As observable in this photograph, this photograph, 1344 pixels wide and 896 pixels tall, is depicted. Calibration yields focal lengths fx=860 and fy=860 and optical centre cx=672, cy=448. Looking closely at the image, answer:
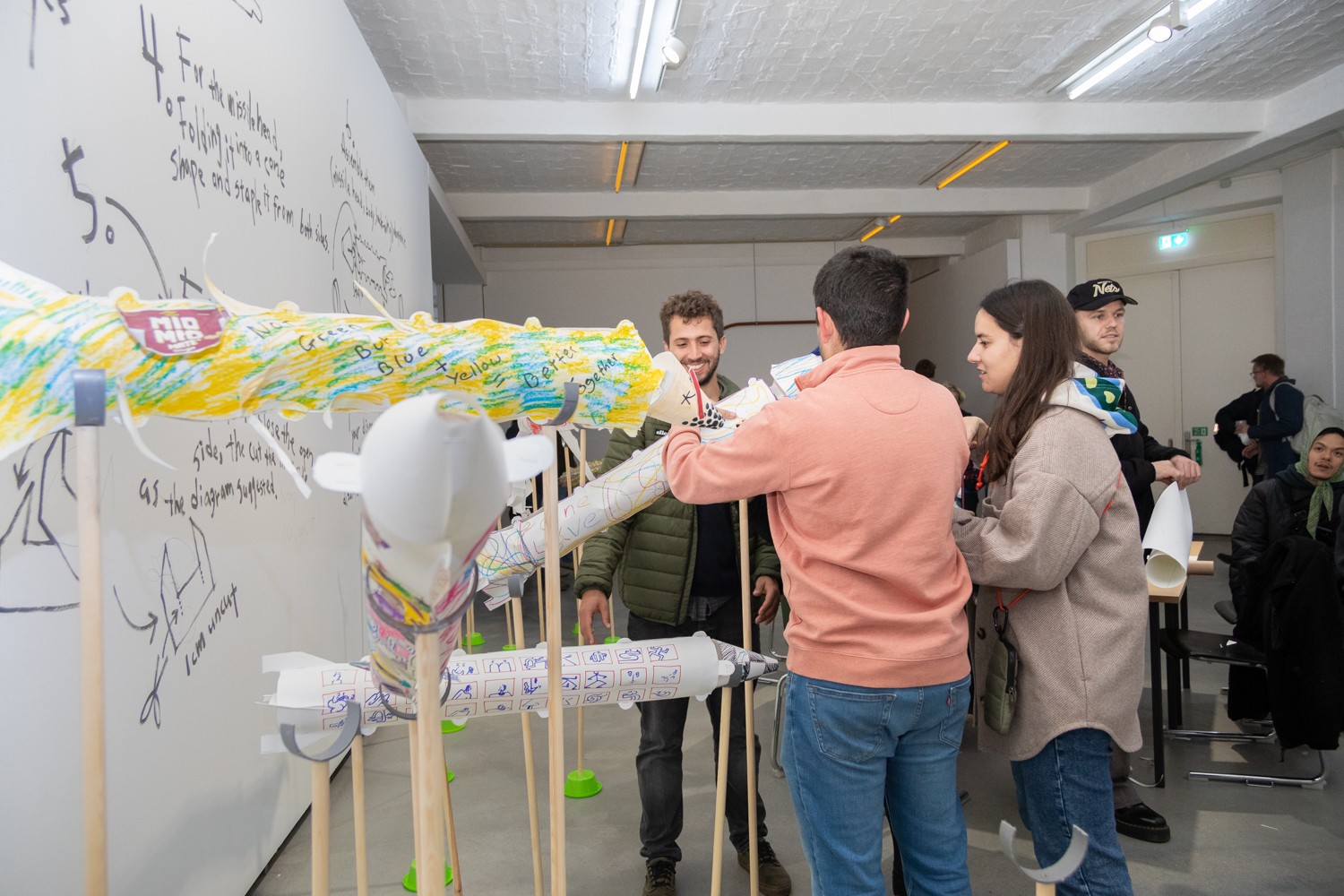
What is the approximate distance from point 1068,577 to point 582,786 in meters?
1.80

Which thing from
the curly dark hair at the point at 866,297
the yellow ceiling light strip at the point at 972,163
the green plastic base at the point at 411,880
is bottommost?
the green plastic base at the point at 411,880

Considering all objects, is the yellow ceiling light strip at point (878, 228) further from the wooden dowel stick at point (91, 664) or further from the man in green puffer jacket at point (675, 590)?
the wooden dowel stick at point (91, 664)

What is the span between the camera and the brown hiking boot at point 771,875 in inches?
80.1

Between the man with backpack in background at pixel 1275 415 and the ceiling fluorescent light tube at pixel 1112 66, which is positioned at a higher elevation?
the ceiling fluorescent light tube at pixel 1112 66

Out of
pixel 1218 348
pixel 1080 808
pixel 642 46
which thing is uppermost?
pixel 642 46

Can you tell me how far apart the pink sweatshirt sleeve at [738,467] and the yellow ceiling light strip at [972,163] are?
520 centimetres

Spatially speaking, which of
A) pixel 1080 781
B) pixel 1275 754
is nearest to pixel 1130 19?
pixel 1275 754

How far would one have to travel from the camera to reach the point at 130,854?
159 centimetres

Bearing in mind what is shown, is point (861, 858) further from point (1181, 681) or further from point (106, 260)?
point (1181, 681)

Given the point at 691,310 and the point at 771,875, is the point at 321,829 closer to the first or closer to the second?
the point at 771,875

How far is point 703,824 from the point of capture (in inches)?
98.6

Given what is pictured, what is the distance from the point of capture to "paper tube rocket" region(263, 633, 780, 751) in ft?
4.79

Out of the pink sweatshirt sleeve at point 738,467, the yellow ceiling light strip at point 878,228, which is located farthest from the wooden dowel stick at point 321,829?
Result: the yellow ceiling light strip at point 878,228

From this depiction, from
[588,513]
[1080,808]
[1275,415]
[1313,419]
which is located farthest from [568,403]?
[1275,415]
